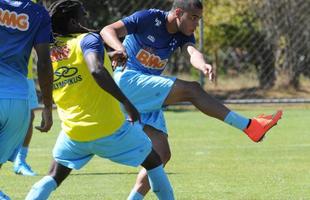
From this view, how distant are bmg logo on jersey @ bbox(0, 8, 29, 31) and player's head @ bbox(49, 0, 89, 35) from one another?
0.83 ft

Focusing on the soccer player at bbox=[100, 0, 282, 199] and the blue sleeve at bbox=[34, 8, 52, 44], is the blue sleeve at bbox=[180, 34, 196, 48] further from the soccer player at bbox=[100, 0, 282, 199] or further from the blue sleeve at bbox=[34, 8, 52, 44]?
the blue sleeve at bbox=[34, 8, 52, 44]

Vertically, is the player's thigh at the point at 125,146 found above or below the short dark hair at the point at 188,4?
below

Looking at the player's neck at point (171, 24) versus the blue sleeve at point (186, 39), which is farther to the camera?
the blue sleeve at point (186, 39)

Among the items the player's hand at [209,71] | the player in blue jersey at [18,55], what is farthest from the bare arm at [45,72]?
the player's hand at [209,71]

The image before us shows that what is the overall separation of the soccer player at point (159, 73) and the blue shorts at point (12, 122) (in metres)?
1.06

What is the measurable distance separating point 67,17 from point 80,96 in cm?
58

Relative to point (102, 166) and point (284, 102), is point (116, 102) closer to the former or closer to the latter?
point (102, 166)

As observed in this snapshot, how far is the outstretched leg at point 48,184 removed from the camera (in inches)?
233

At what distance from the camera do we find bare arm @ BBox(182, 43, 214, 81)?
6.96 metres

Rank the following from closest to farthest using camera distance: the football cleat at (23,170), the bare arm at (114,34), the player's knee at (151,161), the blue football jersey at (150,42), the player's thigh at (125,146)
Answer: the player's thigh at (125,146)
the player's knee at (151,161)
the bare arm at (114,34)
the blue football jersey at (150,42)
the football cleat at (23,170)

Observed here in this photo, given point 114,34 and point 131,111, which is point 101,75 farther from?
point 114,34

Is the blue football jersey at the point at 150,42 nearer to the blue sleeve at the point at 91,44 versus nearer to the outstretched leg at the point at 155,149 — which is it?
the outstretched leg at the point at 155,149

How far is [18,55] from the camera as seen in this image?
5.87 m

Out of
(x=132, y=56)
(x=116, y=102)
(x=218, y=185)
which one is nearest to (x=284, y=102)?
(x=218, y=185)
